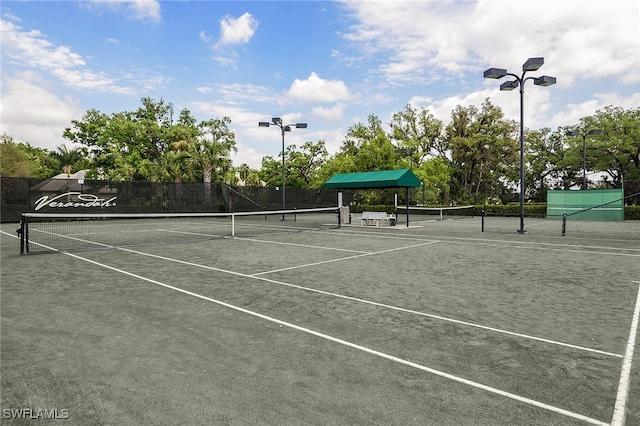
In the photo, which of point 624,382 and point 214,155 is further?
point 214,155

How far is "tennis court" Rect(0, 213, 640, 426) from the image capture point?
3170 mm

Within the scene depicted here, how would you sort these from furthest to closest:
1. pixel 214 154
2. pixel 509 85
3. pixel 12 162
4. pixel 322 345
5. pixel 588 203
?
1. pixel 12 162
2. pixel 214 154
3. pixel 588 203
4. pixel 509 85
5. pixel 322 345

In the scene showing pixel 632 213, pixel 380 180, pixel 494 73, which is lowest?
pixel 632 213

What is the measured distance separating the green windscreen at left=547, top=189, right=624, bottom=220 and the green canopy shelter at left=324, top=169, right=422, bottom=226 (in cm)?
1251

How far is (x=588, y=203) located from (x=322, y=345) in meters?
31.0

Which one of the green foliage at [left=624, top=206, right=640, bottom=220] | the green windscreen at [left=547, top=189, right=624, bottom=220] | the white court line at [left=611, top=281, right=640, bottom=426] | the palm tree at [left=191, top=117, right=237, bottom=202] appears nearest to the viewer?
the white court line at [left=611, top=281, right=640, bottom=426]

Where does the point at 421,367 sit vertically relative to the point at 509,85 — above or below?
below

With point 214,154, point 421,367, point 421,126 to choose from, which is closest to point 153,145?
point 214,154

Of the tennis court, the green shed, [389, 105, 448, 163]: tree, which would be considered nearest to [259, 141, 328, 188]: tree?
[389, 105, 448, 163]: tree

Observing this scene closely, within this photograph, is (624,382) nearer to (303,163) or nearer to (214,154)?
(214,154)

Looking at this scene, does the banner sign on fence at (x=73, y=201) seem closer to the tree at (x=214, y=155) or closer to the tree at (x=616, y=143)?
the tree at (x=214, y=155)

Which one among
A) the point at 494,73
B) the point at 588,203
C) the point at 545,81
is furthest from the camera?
the point at 588,203

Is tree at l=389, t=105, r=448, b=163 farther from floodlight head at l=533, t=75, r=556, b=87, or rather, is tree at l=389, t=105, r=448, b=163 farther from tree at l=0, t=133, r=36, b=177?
tree at l=0, t=133, r=36, b=177

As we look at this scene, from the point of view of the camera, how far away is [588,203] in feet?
92.9
